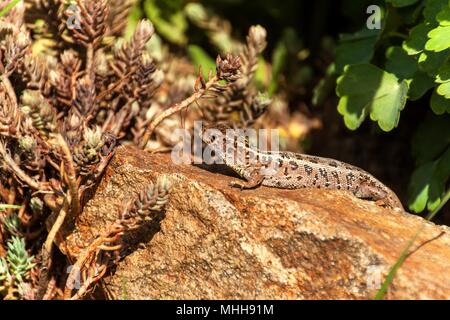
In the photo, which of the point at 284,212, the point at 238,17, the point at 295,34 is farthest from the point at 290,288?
the point at 238,17

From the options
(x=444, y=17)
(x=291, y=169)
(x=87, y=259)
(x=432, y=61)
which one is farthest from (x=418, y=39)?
(x=87, y=259)

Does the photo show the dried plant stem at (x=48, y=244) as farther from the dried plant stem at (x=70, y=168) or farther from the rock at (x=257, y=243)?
the rock at (x=257, y=243)

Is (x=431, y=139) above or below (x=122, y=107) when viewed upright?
above

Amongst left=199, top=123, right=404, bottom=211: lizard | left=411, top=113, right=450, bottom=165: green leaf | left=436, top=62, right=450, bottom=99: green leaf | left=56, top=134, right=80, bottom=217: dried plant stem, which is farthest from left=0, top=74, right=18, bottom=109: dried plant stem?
left=411, top=113, right=450, bottom=165: green leaf

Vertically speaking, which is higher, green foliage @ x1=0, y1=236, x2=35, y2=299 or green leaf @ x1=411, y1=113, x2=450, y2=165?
green leaf @ x1=411, y1=113, x2=450, y2=165


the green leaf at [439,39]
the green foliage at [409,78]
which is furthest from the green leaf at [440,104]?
the green leaf at [439,39]

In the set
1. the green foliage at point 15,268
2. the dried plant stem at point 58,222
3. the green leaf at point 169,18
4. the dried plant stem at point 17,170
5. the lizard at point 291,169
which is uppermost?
the green leaf at point 169,18

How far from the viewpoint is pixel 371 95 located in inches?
228

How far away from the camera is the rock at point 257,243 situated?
14.6ft

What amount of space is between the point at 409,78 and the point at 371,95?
1.20 feet

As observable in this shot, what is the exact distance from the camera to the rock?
4441 mm

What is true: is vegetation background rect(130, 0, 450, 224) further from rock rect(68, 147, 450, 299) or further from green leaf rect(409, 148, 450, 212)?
rock rect(68, 147, 450, 299)

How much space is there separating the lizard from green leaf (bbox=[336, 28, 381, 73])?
117 cm

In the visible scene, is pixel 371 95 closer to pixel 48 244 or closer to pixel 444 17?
pixel 444 17
